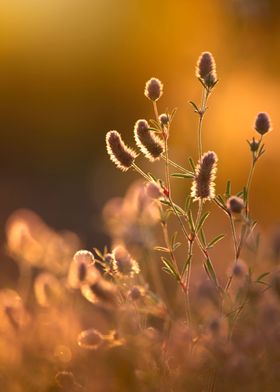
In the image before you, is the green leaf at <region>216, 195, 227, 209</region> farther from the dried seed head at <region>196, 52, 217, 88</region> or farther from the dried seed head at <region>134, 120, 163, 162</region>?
the dried seed head at <region>196, 52, 217, 88</region>

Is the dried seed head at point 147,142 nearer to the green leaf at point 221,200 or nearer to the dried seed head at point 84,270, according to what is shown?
the green leaf at point 221,200

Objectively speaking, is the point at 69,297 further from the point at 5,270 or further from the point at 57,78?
the point at 57,78

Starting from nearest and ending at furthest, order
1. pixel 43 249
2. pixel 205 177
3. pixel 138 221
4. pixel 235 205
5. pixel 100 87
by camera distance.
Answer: pixel 235 205, pixel 205 177, pixel 138 221, pixel 43 249, pixel 100 87

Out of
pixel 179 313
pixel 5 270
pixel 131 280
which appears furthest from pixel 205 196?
pixel 5 270

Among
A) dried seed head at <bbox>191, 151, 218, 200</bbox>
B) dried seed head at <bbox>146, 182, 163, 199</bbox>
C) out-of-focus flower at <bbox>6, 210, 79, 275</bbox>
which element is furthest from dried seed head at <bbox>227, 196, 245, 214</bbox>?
out-of-focus flower at <bbox>6, 210, 79, 275</bbox>

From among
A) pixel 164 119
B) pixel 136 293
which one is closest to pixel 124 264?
pixel 136 293

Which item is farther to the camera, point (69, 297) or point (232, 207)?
point (69, 297)

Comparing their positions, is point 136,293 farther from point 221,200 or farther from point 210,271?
point 221,200
